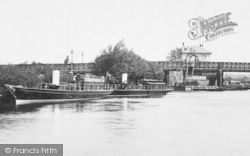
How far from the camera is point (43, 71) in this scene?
92.7 meters

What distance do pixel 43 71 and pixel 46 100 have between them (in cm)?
4346

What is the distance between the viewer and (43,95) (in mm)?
49719

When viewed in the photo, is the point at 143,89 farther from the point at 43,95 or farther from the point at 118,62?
the point at 43,95

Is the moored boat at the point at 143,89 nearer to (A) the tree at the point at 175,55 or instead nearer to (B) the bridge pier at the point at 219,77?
(B) the bridge pier at the point at 219,77

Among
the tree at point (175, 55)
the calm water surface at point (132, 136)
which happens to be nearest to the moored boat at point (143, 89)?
the calm water surface at point (132, 136)

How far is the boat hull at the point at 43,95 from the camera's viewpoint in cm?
4659

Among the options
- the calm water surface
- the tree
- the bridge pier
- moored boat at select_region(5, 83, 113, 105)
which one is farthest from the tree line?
the tree

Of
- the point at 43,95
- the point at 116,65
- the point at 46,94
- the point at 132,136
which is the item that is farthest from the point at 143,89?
the point at 132,136

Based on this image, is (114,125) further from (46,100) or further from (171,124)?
(46,100)

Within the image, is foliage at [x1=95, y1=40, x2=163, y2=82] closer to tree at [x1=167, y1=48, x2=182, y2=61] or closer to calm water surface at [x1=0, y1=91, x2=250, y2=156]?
calm water surface at [x1=0, y1=91, x2=250, y2=156]

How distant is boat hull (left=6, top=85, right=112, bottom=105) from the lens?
1834 inches

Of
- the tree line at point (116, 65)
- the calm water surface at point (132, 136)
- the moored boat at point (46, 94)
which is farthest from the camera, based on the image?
the tree line at point (116, 65)

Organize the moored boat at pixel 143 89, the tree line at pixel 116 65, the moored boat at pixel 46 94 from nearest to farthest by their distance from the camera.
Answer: the moored boat at pixel 46 94 → the moored boat at pixel 143 89 → the tree line at pixel 116 65

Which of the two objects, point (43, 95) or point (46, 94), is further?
point (46, 94)
